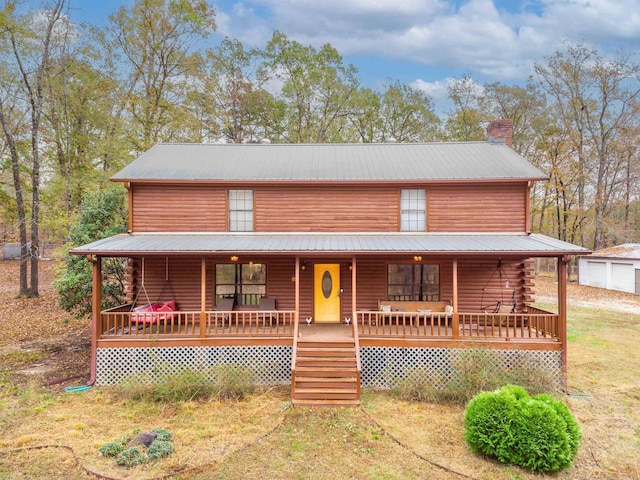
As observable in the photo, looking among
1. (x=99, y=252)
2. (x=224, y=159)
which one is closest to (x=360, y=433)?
(x=99, y=252)

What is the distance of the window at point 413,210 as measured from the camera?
1256cm

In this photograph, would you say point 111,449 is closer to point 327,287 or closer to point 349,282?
point 327,287

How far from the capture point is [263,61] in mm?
28328

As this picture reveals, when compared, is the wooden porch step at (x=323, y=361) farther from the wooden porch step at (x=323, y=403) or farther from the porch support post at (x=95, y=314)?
the porch support post at (x=95, y=314)

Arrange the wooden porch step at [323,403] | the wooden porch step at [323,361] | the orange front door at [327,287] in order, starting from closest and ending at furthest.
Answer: the wooden porch step at [323,403] < the wooden porch step at [323,361] < the orange front door at [327,287]

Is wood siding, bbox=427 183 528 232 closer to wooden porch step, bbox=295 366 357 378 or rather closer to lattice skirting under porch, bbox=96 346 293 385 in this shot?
wooden porch step, bbox=295 366 357 378

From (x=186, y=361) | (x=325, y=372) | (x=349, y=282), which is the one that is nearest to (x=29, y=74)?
(x=186, y=361)

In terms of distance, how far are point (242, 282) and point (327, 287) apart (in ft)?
9.43

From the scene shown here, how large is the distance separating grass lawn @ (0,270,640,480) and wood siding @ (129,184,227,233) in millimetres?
5250

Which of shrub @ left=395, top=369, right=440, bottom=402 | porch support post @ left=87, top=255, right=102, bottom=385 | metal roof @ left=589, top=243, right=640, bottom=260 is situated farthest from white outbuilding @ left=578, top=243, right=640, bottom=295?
porch support post @ left=87, top=255, right=102, bottom=385

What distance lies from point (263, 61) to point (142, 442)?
27.7m

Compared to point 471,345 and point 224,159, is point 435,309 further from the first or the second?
point 224,159

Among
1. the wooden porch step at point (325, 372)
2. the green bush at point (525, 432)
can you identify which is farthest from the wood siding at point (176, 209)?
the green bush at point (525, 432)

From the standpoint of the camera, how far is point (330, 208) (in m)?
12.7
